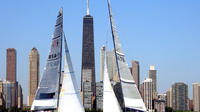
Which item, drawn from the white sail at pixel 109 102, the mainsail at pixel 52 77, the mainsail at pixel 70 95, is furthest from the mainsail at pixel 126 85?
the mainsail at pixel 52 77

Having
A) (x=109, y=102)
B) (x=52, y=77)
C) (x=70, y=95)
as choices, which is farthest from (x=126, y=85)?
(x=52, y=77)

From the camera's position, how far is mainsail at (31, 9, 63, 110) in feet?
192

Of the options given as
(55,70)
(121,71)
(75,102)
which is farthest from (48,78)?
(121,71)

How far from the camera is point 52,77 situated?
194ft

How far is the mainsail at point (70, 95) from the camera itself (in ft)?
186

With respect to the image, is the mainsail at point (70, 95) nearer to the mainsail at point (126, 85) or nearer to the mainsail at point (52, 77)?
the mainsail at point (52, 77)

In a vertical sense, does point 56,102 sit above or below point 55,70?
below

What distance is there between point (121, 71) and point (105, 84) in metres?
2.68

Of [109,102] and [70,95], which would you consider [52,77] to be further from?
[109,102]

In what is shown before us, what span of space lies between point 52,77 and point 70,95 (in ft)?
12.1

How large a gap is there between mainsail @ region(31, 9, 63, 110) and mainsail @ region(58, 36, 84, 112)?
107cm

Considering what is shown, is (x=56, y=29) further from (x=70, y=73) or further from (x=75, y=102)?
(x=75, y=102)

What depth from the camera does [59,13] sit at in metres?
59.8

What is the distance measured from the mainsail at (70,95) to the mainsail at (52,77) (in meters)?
1.07
